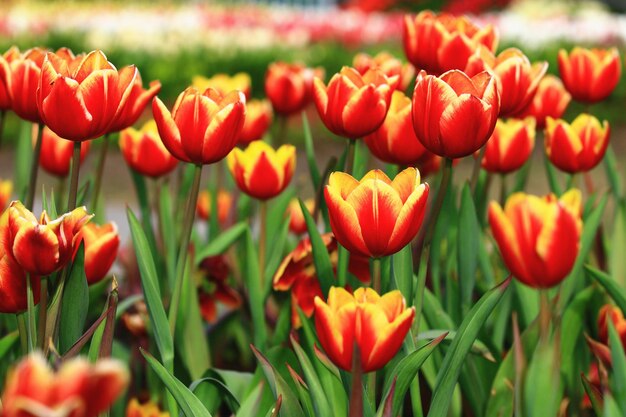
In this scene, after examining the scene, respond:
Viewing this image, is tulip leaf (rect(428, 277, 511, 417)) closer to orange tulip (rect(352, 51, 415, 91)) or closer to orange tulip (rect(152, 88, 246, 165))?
orange tulip (rect(152, 88, 246, 165))

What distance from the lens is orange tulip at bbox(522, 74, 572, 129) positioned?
2270mm

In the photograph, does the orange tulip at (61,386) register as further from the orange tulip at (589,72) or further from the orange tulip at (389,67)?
the orange tulip at (589,72)

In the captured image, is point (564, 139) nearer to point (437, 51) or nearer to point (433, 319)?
point (437, 51)

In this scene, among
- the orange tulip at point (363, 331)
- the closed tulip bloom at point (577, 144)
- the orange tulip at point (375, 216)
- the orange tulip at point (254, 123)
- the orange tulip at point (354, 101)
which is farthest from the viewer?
the orange tulip at point (254, 123)

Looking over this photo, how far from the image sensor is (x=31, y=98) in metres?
1.70

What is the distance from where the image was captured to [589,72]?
86.8 inches

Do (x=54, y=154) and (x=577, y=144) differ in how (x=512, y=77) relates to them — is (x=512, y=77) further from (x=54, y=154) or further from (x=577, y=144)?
(x=54, y=154)

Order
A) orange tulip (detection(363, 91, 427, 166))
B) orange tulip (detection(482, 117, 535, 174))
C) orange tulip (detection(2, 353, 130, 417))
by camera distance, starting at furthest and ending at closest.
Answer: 1. orange tulip (detection(482, 117, 535, 174))
2. orange tulip (detection(363, 91, 427, 166))
3. orange tulip (detection(2, 353, 130, 417))

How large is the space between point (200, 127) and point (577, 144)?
895 mm

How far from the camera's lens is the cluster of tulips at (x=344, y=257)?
131cm

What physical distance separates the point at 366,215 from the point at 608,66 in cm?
113

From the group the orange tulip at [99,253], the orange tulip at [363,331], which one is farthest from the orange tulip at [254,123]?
the orange tulip at [363,331]

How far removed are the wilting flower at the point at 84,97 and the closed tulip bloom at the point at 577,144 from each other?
3.14 ft

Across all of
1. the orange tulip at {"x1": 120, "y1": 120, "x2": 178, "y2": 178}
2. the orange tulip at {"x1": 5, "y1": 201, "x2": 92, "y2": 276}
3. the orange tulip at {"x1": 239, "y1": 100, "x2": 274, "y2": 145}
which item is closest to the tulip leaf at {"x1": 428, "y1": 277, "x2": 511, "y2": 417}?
the orange tulip at {"x1": 5, "y1": 201, "x2": 92, "y2": 276}
